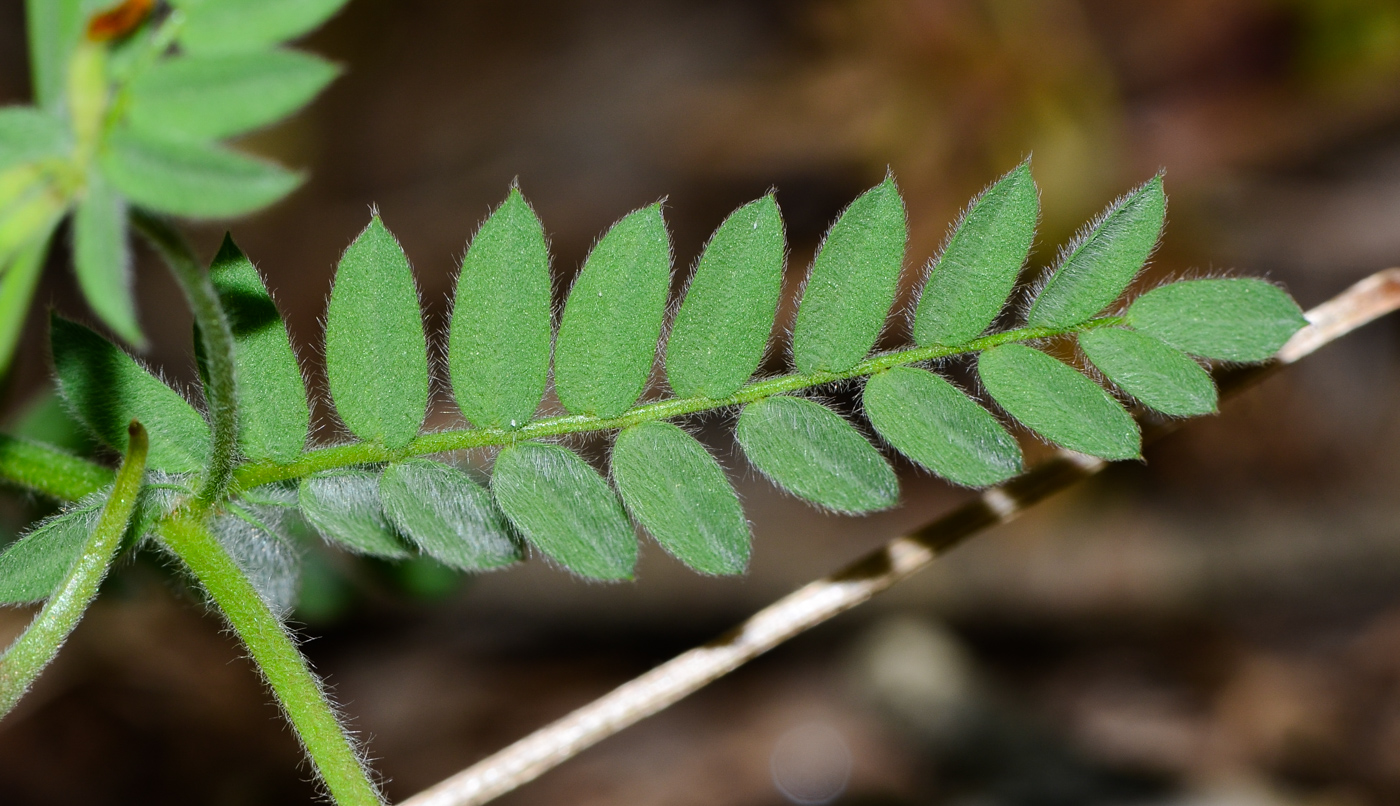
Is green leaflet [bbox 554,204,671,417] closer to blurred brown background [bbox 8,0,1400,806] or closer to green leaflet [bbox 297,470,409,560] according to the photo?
green leaflet [bbox 297,470,409,560]

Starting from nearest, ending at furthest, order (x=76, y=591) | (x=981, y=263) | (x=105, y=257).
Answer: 1. (x=105, y=257)
2. (x=76, y=591)
3. (x=981, y=263)

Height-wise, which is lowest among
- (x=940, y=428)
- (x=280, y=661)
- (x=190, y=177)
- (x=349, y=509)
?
(x=280, y=661)

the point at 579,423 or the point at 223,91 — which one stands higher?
the point at 223,91

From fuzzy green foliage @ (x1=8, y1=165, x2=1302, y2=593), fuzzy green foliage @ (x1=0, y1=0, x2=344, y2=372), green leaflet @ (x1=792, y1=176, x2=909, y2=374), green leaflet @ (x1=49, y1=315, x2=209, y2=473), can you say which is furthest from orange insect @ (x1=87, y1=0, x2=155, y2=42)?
green leaflet @ (x1=792, y1=176, x2=909, y2=374)

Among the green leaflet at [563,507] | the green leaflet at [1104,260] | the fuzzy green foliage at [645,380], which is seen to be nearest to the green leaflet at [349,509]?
the fuzzy green foliage at [645,380]

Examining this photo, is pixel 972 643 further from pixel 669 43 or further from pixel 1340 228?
pixel 669 43

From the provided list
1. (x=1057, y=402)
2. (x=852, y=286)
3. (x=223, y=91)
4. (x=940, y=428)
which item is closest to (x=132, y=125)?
(x=223, y=91)

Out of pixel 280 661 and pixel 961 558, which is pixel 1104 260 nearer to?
pixel 280 661
